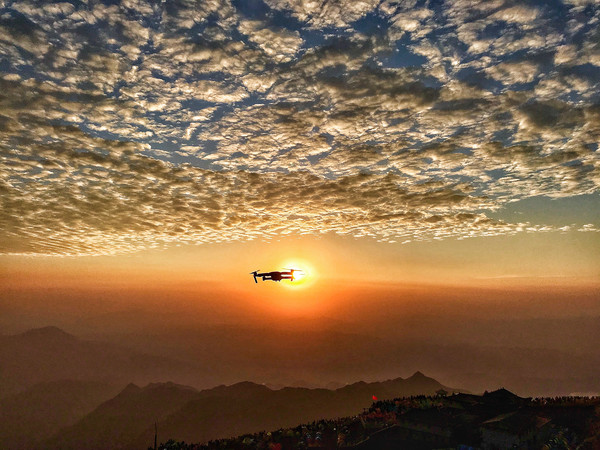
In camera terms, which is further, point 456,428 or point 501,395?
point 501,395

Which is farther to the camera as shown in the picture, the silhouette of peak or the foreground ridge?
the silhouette of peak

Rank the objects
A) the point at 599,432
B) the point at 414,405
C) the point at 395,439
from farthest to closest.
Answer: the point at 414,405 < the point at 395,439 < the point at 599,432

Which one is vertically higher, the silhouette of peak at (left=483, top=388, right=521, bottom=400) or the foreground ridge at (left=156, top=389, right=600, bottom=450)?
the silhouette of peak at (left=483, top=388, right=521, bottom=400)

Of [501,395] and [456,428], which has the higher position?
[501,395]

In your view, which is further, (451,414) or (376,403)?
(376,403)

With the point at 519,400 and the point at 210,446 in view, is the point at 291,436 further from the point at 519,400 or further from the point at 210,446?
the point at 519,400

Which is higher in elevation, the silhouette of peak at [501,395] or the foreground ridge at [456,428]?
the silhouette of peak at [501,395]

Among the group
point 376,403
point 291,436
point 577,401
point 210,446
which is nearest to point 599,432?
point 577,401

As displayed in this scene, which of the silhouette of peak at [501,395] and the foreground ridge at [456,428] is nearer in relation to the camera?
the foreground ridge at [456,428]
